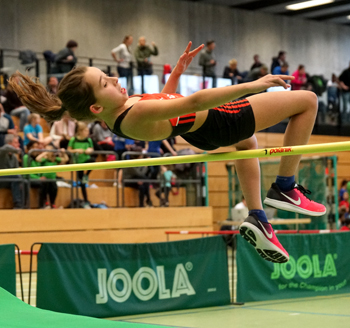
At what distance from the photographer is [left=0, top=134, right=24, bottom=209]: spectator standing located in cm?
846

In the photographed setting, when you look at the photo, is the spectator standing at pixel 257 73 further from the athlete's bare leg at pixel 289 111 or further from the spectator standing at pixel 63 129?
the athlete's bare leg at pixel 289 111

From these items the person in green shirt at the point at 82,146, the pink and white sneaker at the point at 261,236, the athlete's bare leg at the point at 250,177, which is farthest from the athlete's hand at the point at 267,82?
the person in green shirt at the point at 82,146

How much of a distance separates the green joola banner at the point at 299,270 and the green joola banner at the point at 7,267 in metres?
2.61

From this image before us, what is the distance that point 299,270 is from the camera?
7.48 meters

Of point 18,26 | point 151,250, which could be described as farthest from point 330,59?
point 151,250

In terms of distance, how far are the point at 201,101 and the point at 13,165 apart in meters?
6.25

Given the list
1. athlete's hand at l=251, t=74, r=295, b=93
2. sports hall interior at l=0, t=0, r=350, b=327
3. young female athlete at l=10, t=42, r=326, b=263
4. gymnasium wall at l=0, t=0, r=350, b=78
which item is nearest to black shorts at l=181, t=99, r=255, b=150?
young female athlete at l=10, t=42, r=326, b=263

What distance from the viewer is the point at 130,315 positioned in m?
6.24

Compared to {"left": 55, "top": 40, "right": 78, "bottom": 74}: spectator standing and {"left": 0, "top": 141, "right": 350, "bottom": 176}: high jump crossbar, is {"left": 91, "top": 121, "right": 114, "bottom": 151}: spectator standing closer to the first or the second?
{"left": 55, "top": 40, "right": 78, "bottom": 74}: spectator standing

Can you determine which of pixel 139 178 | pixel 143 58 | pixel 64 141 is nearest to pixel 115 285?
pixel 64 141

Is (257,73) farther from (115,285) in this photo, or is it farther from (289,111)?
(289,111)

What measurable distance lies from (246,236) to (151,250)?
10.2 feet

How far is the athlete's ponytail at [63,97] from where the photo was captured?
2.96 meters

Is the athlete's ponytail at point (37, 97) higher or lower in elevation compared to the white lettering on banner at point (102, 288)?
higher
